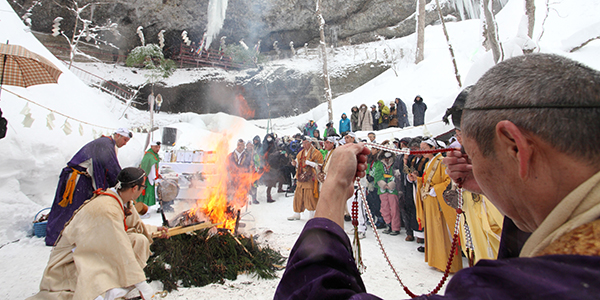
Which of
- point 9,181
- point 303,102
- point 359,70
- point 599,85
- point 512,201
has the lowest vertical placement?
point 9,181

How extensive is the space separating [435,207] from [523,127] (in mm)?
3917

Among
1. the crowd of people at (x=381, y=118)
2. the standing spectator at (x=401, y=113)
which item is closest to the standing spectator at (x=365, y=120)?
the crowd of people at (x=381, y=118)

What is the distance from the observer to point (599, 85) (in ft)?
1.98

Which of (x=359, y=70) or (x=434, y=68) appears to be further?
(x=359, y=70)

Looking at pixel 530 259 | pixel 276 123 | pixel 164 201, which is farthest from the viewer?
pixel 276 123

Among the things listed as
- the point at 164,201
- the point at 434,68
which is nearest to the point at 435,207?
the point at 164,201

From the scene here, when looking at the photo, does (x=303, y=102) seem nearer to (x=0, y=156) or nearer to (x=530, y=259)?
(x=0, y=156)

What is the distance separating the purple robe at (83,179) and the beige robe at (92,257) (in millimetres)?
2454

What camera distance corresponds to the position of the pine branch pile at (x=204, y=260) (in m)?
3.40

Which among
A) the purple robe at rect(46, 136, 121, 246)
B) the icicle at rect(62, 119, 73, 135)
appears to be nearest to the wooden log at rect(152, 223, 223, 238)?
the purple robe at rect(46, 136, 121, 246)

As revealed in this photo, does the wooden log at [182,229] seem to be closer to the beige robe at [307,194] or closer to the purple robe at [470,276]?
the beige robe at [307,194]

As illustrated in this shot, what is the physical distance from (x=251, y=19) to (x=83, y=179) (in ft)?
93.8

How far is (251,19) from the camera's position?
29047 millimetres

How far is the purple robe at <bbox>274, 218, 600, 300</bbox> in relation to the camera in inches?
17.1
